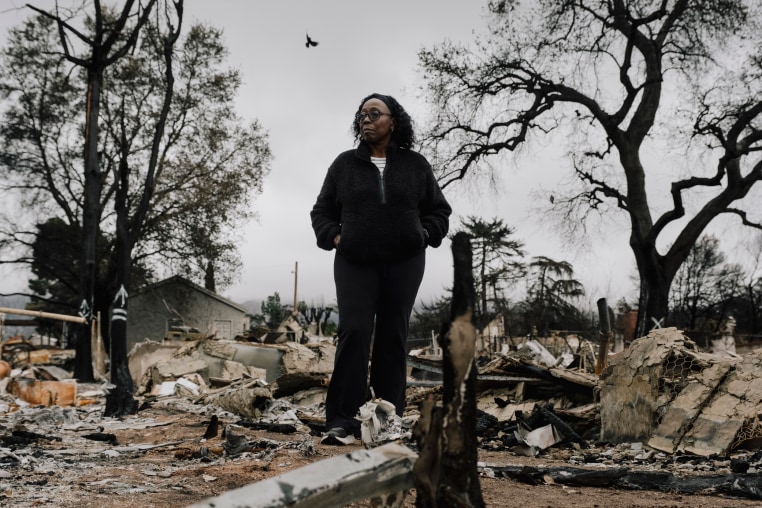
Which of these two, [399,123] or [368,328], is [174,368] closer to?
[368,328]

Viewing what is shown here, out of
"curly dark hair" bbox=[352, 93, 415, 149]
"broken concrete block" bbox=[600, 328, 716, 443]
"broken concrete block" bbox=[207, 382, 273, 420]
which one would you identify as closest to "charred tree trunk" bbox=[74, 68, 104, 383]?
"broken concrete block" bbox=[207, 382, 273, 420]

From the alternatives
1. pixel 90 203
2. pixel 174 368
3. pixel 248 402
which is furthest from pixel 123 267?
pixel 174 368

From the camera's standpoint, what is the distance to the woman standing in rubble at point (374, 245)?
3.44 metres

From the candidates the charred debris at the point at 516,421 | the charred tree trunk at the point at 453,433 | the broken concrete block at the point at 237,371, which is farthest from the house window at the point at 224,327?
the charred tree trunk at the point at 453,433

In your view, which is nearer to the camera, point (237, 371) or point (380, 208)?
point (380, 208)

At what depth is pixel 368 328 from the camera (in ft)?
11.3

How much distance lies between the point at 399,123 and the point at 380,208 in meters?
0.61

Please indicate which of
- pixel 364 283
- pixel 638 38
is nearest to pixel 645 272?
pixel 638 38

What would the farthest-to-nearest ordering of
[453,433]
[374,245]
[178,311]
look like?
[178,311], [374,245], [453,433]

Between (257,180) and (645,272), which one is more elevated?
(257,180)

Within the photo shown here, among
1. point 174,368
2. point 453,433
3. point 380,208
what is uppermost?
point 380,208

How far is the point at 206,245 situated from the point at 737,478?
23571mm

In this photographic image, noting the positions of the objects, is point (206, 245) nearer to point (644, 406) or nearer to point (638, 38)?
point (638, 38)

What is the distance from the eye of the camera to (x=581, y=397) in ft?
20.0
